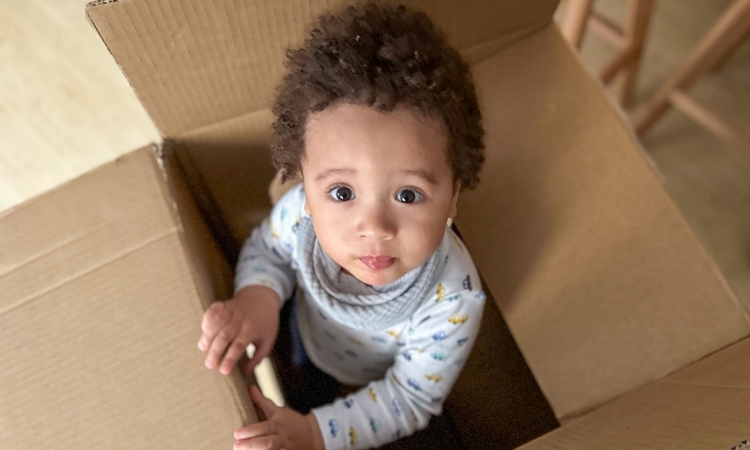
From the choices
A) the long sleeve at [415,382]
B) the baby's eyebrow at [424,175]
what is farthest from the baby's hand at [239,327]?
the baby's eyebrow at [424,175]

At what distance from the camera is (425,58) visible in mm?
433

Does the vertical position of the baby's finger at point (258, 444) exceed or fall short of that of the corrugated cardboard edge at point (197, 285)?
it falls short

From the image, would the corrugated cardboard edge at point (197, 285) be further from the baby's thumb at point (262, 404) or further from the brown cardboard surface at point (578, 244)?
the brown cardboard surface at point (578, 244)

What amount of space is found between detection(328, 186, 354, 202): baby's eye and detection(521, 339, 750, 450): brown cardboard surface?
0.25 m

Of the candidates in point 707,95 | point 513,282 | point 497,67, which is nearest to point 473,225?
point 513,282

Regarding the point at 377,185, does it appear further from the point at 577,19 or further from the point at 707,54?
the point at 707,54

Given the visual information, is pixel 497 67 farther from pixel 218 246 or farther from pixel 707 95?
pixel 707 95

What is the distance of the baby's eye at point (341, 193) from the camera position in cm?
43

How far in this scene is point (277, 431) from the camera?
48 cm

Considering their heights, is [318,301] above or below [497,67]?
below

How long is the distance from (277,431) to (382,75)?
12.4 inches

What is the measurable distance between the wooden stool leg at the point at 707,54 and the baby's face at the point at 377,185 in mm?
661

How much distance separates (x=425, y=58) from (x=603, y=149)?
26cm

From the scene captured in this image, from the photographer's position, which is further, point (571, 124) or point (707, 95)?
point (707, 95)
